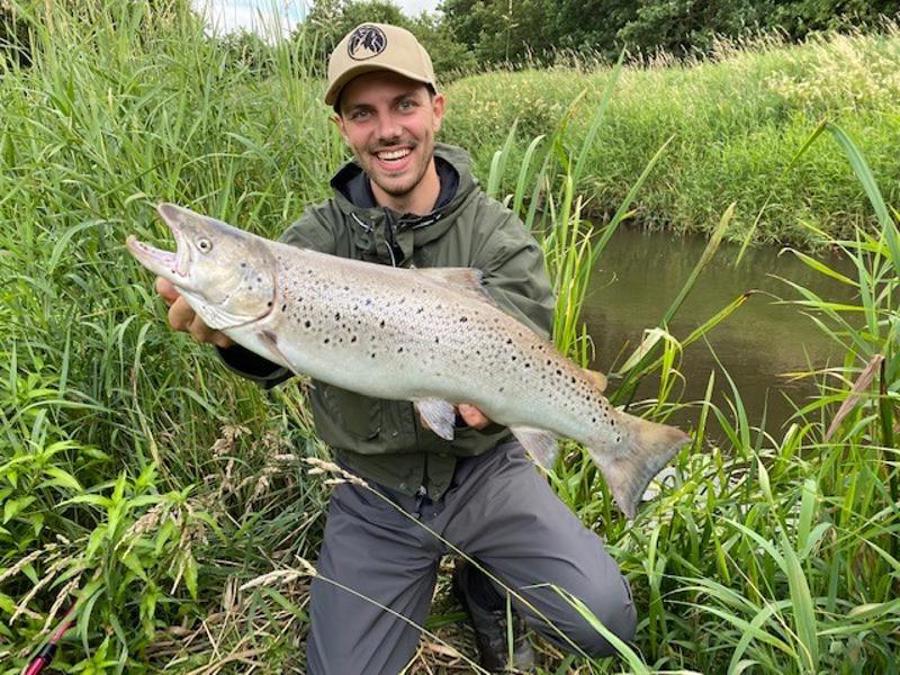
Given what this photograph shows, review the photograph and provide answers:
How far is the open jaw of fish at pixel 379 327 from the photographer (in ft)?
6.35

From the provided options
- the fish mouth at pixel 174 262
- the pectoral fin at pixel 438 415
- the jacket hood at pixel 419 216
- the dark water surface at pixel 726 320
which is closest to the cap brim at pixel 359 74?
the jacket hood at pixel 419 216

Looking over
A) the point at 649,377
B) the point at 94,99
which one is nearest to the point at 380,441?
the point at 94,99

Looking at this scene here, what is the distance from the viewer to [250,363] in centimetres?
225

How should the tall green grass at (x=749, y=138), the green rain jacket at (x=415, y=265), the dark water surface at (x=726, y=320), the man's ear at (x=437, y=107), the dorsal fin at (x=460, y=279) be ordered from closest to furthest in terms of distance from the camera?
the dorsal fin at (x=460, y=279) < the green rain jacket at (x=415, y=265) < the man's ear at (x=437, y=107) < the dark water surface at (x=726, y=320) < the tall green grass at (x=749, y=138)

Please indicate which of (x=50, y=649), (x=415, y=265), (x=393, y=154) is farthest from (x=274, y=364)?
(x=50, y=649)

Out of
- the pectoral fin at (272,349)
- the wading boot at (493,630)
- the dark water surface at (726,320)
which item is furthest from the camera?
the dark water surface at (726,320)

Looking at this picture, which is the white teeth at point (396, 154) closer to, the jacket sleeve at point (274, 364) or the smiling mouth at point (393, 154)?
the smiling mouth at point (393, 154)

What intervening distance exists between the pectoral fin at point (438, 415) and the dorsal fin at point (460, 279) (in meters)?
0.33

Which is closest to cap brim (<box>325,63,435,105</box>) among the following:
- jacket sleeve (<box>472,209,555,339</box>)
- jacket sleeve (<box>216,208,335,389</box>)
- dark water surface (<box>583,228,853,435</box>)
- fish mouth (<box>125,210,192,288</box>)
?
jacket sleeve (<box>216,208,335,389</box>)

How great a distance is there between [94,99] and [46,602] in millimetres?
1846

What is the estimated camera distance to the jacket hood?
2.39 metres

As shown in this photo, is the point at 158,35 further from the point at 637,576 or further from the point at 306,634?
the point at 637,576

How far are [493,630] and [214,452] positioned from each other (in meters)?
1.21

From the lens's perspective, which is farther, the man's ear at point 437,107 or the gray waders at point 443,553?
the man's ear at point 437,107
